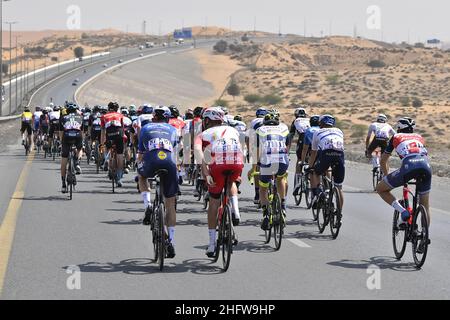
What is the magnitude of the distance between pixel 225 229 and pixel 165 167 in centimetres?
106

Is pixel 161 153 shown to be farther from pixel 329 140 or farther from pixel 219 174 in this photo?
pixel 329 140

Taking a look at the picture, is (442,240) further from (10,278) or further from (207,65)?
(207,65)

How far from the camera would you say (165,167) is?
34.1 ft

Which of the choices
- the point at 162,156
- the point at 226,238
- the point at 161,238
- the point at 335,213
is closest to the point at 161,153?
the point at 162,156

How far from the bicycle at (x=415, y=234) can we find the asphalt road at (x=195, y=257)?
0.14 m

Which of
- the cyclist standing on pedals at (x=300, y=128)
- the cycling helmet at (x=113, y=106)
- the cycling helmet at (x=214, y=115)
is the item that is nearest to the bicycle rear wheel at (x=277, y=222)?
the cycling helmet at (x=214, y=115)

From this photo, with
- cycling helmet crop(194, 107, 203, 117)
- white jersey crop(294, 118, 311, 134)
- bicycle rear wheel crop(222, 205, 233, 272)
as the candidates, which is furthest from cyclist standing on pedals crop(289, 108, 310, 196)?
bicycle rear wheel crop(222, 205, 233, 272)

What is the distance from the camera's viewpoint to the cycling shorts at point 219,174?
1029 cm

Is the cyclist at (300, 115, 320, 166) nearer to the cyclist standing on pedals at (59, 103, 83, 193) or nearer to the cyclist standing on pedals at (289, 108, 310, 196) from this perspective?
the cyclist standing on pedals at (289, 108, 310, 196)

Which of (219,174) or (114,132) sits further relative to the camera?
(114,132)

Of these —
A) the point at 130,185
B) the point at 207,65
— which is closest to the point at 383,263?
the point at 130,185

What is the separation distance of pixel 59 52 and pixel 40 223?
620 feet

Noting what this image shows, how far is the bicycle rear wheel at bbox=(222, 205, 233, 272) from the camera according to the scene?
976 cm

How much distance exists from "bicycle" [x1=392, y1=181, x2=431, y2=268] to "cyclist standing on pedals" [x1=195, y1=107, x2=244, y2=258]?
82.4 inches
